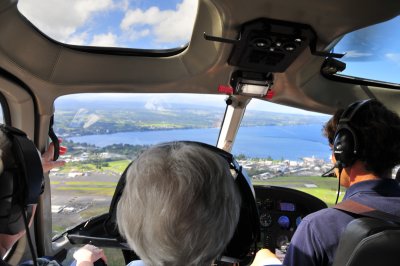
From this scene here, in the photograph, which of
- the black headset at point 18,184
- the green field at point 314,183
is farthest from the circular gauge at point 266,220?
the black headset at point 18,184

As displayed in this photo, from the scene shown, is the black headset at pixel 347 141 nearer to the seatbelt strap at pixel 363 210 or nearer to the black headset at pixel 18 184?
the seatbelt strap at pixel 363 210

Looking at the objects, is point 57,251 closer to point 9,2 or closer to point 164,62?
point 164,62

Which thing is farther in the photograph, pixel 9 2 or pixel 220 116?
pixel 220 116

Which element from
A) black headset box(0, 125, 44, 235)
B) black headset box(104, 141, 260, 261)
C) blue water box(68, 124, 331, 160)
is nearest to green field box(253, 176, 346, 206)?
blue water box(68, 124, 331, 160)

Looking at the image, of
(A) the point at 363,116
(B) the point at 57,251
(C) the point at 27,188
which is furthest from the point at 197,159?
(B) the point at 57,251

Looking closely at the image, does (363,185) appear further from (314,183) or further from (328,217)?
(314,183)

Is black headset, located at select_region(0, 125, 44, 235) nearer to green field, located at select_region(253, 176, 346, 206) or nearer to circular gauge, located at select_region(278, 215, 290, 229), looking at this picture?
circular gauge, located at select_region(278, 215, 290, 229)

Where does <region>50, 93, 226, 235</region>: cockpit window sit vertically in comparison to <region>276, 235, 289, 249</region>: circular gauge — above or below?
above

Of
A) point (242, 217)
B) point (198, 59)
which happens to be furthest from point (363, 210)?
point (198, 59)
